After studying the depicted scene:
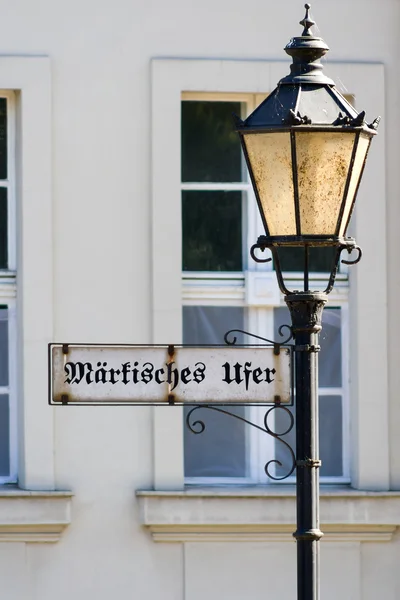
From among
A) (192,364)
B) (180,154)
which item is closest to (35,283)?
(180,154)

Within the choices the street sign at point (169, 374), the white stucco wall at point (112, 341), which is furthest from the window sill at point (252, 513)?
the street sign at point (169, 374)

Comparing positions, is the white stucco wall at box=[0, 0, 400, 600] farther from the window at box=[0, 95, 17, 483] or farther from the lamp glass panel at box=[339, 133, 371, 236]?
the lamp glass panel at box=[339, 133, 371, 236]

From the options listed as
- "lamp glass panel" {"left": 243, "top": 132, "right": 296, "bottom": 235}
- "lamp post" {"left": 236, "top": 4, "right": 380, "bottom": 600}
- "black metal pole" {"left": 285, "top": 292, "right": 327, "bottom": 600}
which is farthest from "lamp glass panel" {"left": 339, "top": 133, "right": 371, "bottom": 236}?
"black metal pole" {"left": 285, "top": 292, "right": 327, "bottom": 600}

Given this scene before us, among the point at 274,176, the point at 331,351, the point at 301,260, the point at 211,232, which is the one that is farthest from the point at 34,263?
the point at 274,176

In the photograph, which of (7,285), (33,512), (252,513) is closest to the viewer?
(33,512)

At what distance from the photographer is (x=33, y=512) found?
8828 mm

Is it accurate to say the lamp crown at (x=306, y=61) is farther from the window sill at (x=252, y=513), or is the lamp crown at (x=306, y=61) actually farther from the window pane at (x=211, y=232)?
the window sill at (x=252, y=513)

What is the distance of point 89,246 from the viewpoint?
8.98 metres

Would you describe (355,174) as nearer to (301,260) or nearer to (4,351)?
(301,260)

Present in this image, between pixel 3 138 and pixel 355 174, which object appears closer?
pixel 355 174

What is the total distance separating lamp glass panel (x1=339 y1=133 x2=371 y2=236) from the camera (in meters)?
5.63

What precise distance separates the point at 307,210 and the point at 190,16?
375cm

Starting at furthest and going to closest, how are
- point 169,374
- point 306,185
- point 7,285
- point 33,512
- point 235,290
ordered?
point 235,290
point 7,285
point 33,512
point 169,374
point 306,185

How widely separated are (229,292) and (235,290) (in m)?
0.04
